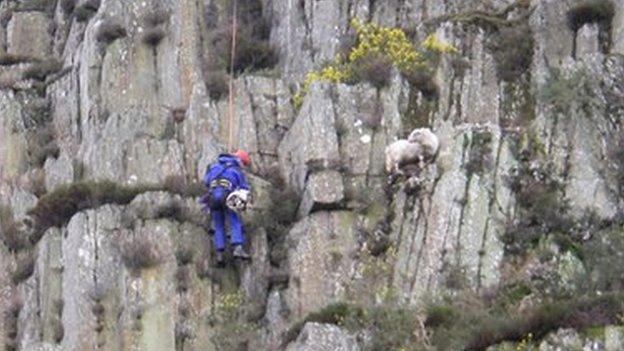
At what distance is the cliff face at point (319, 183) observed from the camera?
48.8 metres

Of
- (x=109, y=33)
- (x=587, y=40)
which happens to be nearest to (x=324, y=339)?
(x=587, y=40)

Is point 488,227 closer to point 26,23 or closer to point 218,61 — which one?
point 218,61

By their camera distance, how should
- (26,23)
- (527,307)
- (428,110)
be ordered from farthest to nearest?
(26,23) → (428,110) → (527,307)

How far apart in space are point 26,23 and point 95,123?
832 cm

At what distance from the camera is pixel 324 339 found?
4419 cm

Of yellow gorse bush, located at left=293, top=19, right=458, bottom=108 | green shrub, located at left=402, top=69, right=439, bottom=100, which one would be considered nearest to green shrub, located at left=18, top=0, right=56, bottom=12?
yellow gorse bush, located at left=293, top=19, right=458, bottom=108

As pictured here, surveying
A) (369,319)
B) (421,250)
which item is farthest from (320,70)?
(369,319)

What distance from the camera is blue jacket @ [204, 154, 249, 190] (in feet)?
163

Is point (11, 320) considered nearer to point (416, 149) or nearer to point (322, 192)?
point (322, 192)

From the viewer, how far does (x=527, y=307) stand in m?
44.7

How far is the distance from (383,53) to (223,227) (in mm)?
5950

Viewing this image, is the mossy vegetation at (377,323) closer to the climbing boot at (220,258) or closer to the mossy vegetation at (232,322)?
the mossy vegetation at (232,322)

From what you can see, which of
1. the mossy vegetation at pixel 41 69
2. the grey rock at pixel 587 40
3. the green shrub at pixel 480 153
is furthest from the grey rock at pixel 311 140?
the mossy vegetation at pixel 41 69

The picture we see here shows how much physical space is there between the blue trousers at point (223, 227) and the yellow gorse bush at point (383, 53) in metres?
4.05
